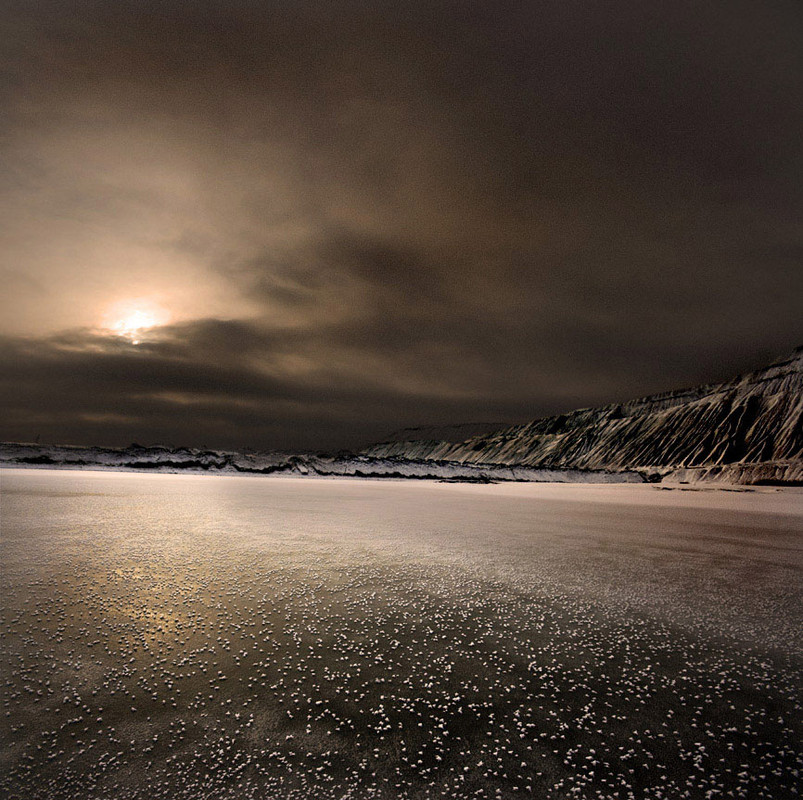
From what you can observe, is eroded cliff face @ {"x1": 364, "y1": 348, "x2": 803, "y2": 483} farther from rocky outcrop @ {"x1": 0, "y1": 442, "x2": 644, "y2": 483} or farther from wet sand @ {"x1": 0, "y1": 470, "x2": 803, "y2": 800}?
wet sand @ {"x1": 0, "y1": 470, "x2": 803, "y2": 800}

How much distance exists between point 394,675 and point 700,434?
292 feet

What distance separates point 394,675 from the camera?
4.12 meters

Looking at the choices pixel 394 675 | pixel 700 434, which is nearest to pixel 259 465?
pixel 394 675

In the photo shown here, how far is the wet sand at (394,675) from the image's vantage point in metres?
2.89

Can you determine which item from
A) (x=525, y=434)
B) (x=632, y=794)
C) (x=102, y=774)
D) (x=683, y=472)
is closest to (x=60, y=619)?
(x=102, y=774)

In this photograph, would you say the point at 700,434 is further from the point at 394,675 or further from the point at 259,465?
the point at 394,675

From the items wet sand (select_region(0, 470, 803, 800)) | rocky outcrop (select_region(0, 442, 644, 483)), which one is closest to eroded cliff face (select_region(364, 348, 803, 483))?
rocky outcrop (select_region(0, 442, 644, 483))

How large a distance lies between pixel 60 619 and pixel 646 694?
623cm

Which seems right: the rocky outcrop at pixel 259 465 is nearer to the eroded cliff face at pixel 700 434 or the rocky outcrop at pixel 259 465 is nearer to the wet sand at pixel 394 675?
the eroded cliff face at pixel 700 434

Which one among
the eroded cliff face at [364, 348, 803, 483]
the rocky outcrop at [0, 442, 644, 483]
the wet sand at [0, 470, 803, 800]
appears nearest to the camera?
the wet sand at [0, 470, 803, 800]

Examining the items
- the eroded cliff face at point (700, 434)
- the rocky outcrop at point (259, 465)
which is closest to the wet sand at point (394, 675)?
the eroded cliff face at point (700, 434)

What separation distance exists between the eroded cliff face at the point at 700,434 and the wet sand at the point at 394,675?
1983 inches

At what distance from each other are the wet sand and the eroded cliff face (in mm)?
50378

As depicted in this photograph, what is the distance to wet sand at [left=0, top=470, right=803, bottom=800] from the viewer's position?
9.48ft
